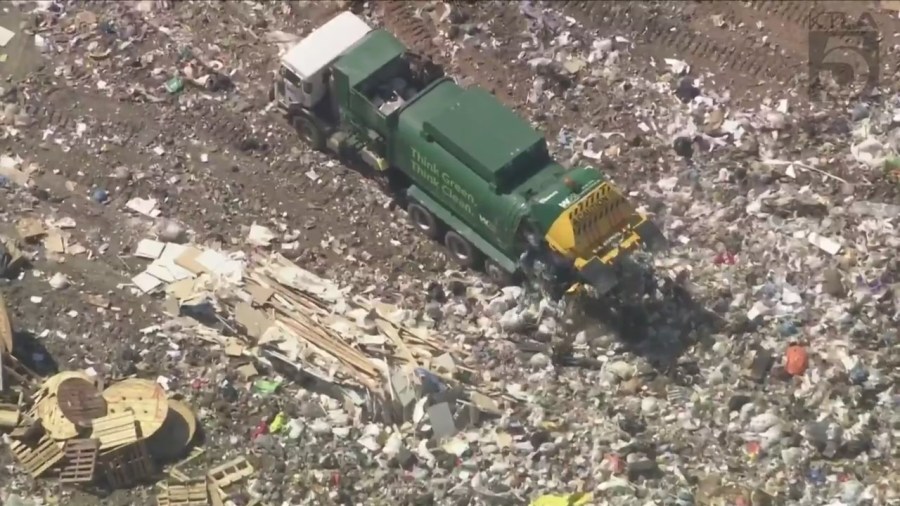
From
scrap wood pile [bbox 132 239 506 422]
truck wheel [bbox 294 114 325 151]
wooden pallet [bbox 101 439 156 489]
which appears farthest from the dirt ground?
wooden pallet [bbox 101 439 156 489]

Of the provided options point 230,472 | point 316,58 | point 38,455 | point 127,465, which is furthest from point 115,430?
point 316,58

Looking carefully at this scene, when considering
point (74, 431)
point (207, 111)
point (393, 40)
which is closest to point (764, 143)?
point (393, 40)

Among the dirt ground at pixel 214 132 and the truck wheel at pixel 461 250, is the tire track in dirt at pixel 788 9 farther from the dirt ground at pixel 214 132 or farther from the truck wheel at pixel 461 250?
the truck wheel at pixel 461 250

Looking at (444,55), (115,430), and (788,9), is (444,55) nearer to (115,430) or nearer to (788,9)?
(788,9)

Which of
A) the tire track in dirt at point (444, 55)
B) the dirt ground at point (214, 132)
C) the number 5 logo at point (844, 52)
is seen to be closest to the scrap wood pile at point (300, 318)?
the dirt ground at point (214, 132)

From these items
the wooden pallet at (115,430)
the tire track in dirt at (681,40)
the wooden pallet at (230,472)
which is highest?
the tire track in dirt at (681,40)

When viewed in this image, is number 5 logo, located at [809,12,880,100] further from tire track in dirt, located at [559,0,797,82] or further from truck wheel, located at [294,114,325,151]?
truck wheel, located at [294,114,325,151]
